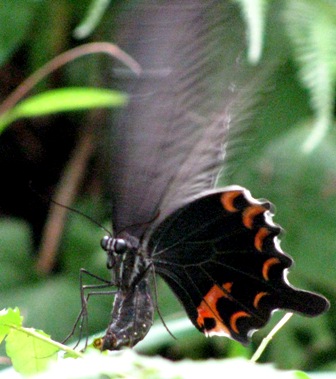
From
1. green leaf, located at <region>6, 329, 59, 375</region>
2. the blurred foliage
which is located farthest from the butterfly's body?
the blurred foliage

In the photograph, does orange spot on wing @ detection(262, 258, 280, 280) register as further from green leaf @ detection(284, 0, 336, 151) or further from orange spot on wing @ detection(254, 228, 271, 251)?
green leaf @ detection(284, 0, 336, 151)

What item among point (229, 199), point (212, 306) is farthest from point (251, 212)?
point (212, 306)

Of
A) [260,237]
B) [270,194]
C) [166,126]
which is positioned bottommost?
[270,194]

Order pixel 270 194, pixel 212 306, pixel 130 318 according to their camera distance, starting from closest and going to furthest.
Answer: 1. pixel 130 318
2. pixel 212 306
3. pixel 270 194

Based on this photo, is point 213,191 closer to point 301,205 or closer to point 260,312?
point 260,312

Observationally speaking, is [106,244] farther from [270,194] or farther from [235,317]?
[270,194]

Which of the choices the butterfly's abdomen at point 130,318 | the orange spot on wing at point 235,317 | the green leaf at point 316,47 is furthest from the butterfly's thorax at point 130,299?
the green leaf at point 316,47

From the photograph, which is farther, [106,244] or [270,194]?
[270,194]

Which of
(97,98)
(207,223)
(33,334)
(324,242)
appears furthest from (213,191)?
(324,242)
